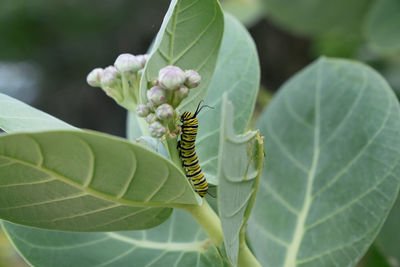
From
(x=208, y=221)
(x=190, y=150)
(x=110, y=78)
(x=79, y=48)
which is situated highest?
(x=110, y=78)

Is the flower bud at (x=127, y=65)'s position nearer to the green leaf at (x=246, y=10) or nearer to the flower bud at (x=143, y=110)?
the flower bud at (x=143, y=110)

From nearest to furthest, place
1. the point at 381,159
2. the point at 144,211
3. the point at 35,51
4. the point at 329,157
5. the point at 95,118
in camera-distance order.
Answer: the point at 144,211
the point at 381,159
the point at 329,157
the point at 35,51
the point at 95,118

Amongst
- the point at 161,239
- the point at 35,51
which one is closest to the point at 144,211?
the point at 161,239

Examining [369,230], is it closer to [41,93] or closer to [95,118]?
[95,118]

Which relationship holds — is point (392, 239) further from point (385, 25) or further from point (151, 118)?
point (151, 118)

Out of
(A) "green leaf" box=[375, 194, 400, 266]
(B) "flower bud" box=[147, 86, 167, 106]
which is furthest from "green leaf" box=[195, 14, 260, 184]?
(A) "green leaf" box=[375, 194, 400, 266]

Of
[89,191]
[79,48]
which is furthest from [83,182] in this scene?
[79,48]

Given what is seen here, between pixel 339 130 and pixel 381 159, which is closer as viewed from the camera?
pixel 381 159

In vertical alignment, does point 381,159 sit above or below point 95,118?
above

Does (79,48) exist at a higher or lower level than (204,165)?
lower
